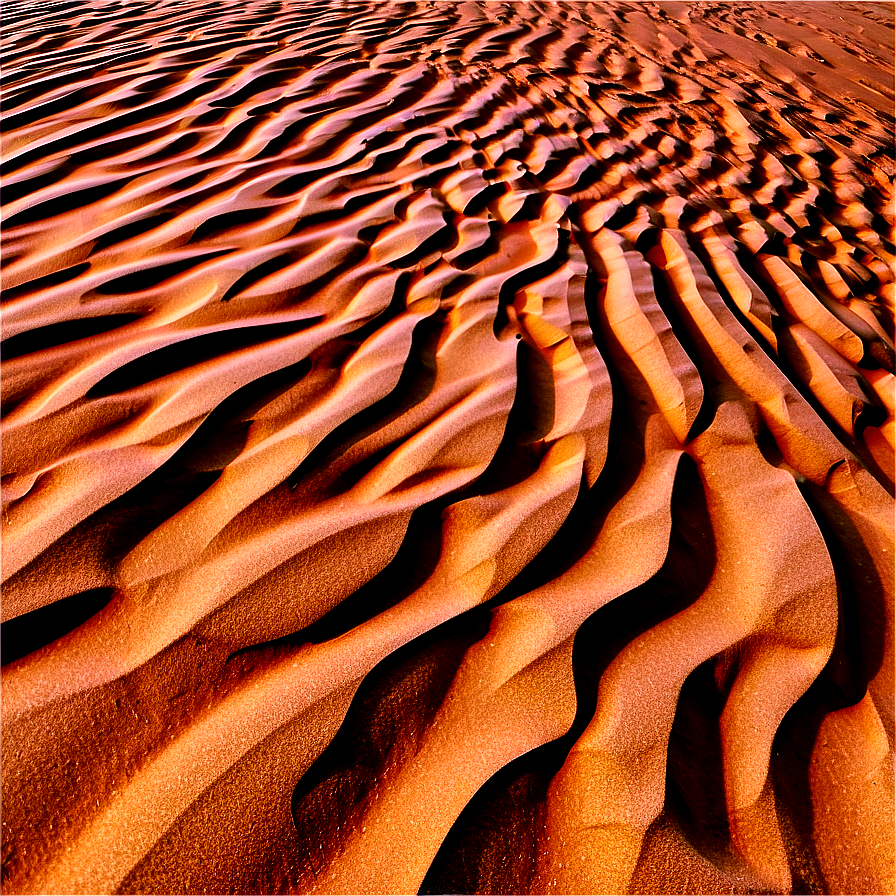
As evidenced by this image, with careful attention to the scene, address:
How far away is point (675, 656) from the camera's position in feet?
4.03

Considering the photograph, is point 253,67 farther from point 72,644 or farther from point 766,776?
point 766,776

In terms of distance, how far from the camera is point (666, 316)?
226cm

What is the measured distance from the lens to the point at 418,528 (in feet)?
4.48

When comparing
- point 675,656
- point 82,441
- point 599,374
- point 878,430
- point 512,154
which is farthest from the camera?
point 512,154

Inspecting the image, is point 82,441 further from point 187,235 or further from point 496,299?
point 496,299

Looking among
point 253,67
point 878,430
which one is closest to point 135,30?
point 253,67

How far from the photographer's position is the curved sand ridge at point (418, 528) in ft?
3.20

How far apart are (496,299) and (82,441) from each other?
1360 millimetres

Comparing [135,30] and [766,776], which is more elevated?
[135,30]

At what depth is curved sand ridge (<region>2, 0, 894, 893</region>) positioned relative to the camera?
97 cm

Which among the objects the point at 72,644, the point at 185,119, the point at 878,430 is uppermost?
the point at 185,119

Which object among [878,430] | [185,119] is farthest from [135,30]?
[878,430]

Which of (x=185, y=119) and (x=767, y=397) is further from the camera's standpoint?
(x=185, y=119)

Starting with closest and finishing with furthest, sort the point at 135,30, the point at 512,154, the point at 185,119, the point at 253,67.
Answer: the point at 185,119
the point at 512,154
the point at 253,67
the point at 135,30
